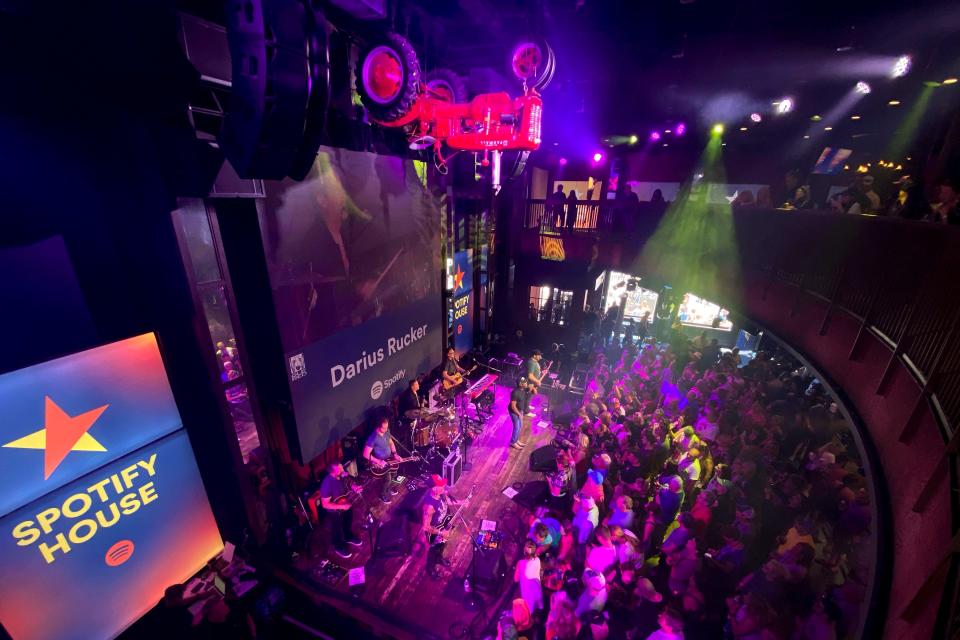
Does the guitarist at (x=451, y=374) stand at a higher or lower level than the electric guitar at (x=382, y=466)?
higher

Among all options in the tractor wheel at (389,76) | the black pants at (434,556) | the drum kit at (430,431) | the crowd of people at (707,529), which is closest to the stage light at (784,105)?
the crowd of people at (707,529)

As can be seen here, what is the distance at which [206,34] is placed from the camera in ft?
13.1

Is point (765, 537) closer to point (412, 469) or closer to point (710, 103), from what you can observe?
point (412, 469)

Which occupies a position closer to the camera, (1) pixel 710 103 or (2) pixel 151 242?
(2) pixel 151 242

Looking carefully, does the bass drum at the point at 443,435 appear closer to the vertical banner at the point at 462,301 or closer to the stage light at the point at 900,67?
the vertical banner at the point at 462,301

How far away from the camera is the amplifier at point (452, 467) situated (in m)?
7.12

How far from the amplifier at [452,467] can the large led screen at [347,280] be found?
1762 mm

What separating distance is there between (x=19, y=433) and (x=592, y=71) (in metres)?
10.1

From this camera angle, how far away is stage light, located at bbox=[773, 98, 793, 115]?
8.70 meters

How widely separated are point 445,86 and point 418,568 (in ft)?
27.0

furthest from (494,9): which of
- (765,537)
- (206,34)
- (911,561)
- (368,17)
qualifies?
(765,537)

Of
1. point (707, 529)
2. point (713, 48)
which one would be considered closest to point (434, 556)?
point (707, 529)

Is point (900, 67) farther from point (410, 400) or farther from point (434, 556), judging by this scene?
point (434, 556)

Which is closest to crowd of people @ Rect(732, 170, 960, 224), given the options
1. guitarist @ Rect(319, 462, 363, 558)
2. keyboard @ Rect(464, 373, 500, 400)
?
keyboard @ Rect(464, 373, 500, 400)
